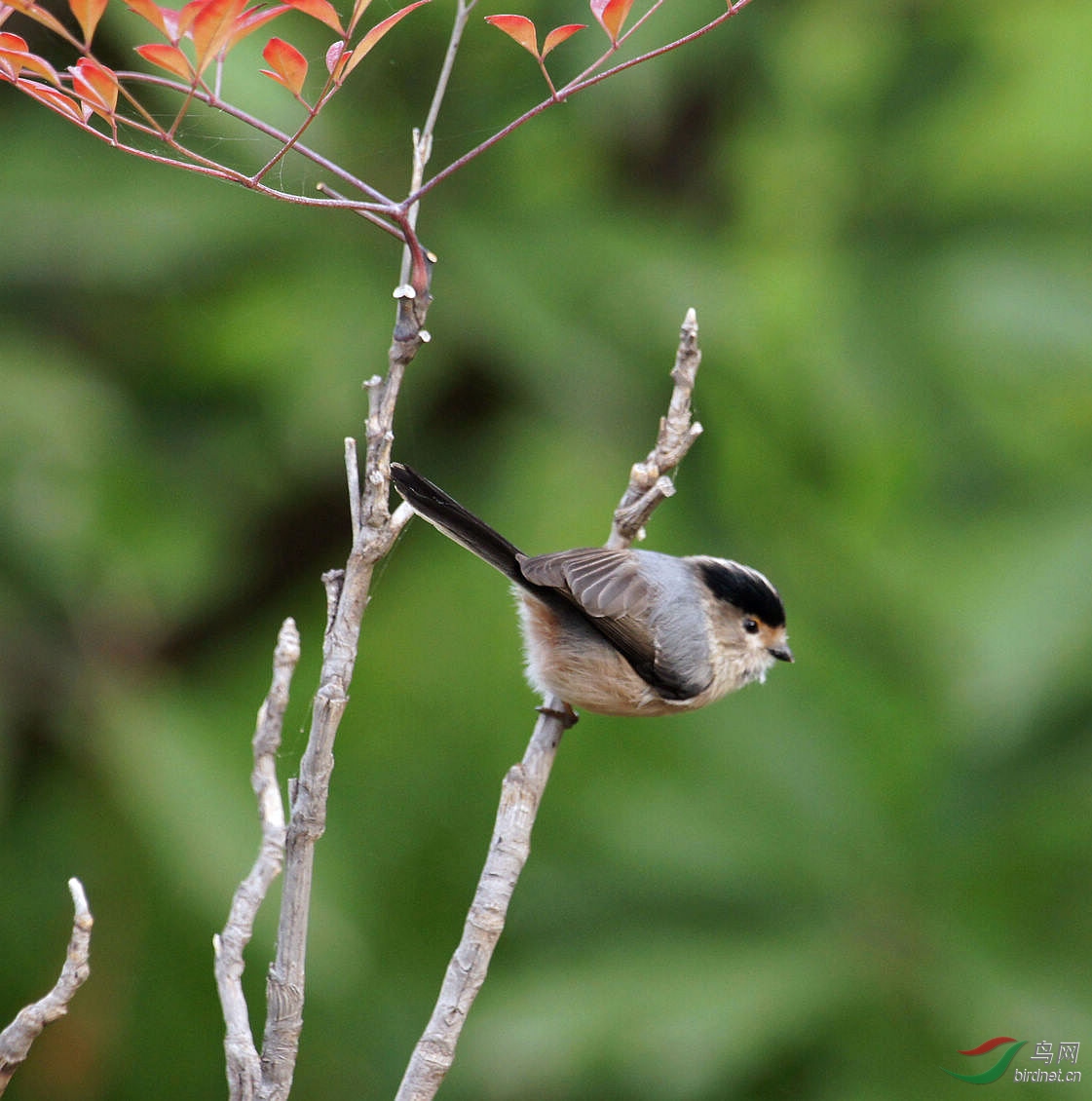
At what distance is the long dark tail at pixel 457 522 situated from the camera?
5.72ft

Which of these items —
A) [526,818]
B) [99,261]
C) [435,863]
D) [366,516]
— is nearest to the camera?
[366,516]

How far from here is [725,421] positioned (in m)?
2.30

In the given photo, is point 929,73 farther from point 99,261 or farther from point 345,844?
point 345,844

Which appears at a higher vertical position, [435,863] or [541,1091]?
[435,863]

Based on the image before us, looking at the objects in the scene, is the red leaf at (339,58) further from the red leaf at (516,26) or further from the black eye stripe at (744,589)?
the black eye stripe at (744,589)

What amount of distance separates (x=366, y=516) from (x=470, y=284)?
124 cm

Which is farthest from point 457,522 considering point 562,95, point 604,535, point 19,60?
point 19,60

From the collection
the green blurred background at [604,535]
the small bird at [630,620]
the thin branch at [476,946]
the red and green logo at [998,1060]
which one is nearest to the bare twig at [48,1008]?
the thin branch at [476,946]

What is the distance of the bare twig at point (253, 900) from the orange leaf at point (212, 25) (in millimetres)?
456

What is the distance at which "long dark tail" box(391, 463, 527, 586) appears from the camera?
1744mm

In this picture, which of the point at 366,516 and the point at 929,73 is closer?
the point at 366,516

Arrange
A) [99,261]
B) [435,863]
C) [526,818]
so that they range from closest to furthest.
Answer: [526,818] → [99,261] → [435,863]

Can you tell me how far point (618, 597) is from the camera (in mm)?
1902

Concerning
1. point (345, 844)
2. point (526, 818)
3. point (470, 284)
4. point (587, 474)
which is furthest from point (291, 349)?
point (526, 818)
